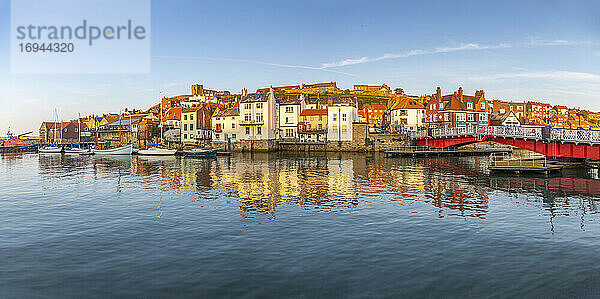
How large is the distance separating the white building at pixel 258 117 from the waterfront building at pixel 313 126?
8.76 metres

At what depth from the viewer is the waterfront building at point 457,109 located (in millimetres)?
130875

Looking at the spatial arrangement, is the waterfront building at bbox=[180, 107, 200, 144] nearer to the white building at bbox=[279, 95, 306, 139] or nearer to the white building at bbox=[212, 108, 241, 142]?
the white building at bbox=[212, 108, 241, 142]

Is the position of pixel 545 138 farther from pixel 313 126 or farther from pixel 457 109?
pixel 457 109

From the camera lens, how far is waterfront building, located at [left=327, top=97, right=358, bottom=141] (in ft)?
392

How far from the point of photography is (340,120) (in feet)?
395

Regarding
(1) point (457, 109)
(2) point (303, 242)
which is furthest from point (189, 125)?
(2) point (303, 242)

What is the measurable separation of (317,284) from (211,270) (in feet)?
15.9

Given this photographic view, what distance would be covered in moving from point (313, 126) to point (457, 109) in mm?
46740

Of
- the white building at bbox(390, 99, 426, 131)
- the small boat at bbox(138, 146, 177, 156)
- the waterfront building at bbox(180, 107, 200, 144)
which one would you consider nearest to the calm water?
the small boat at bbox(138, 146, 177, 156)

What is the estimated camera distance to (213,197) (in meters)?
38.9

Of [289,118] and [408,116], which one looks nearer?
[289,118]

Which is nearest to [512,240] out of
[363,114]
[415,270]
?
[415,270]

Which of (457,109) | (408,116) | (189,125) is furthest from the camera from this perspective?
(408,116)

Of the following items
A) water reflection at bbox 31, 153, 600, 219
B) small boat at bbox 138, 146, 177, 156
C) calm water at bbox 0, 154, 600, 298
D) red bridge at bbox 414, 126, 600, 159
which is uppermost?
red bridge at bbox 414, 126, 600, 159
